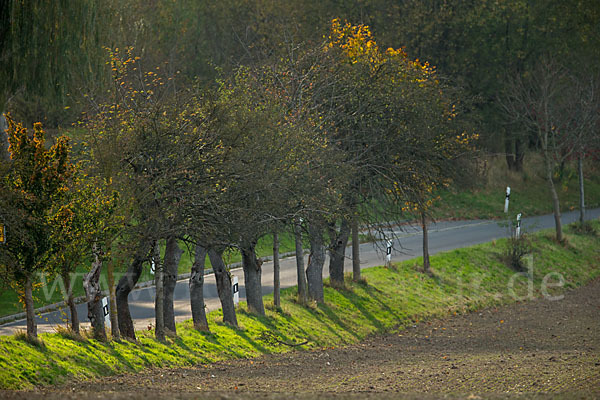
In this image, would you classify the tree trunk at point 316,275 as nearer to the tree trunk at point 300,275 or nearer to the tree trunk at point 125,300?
the tree trunk at point 300,275

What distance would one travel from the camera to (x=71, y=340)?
46.7ft

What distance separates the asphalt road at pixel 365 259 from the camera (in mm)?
20391

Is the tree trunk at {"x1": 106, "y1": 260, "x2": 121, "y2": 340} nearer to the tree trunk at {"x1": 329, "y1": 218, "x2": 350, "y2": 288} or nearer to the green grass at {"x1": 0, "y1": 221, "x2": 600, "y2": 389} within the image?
the green grass at {"x1": 0, "y1": 221, "x2": 600, "y2": 389}

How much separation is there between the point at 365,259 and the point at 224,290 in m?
11.9

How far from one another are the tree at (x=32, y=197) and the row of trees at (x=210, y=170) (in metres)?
0.02

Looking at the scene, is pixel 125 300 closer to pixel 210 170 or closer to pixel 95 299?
pixel 95 299

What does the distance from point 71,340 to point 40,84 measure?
4488mm

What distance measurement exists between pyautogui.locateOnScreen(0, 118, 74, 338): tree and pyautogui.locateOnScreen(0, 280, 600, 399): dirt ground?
207 centimetres

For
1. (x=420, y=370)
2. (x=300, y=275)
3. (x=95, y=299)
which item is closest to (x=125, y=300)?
(x=95, y=299)

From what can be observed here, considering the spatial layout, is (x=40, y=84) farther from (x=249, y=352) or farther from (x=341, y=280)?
(x=341, y=280)

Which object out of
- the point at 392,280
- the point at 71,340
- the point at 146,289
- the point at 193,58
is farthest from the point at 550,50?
the point at 71,340

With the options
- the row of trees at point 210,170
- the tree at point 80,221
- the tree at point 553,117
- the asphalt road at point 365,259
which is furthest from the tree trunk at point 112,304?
the tree at point 553,117

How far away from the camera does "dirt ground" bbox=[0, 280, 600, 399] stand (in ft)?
37.6

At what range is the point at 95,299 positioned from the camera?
48.2ft
